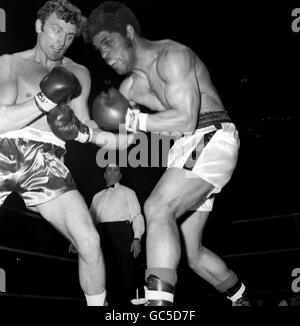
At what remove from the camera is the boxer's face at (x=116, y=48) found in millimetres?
1968

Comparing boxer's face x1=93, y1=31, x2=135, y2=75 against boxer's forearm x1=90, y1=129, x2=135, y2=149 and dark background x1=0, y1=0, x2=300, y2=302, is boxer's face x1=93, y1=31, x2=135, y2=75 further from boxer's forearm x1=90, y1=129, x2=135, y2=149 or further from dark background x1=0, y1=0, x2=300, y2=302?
dark background x1=0, y1=0, x2=300, y2=302

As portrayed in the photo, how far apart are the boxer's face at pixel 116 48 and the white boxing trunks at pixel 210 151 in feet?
1.43

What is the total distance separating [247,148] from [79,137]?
9.38 ft

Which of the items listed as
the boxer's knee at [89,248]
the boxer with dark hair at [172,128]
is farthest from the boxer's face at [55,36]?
the boxer's knee at [89,248]

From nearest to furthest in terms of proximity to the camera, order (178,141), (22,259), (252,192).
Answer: (178,141) < (22,259) < (252,192)

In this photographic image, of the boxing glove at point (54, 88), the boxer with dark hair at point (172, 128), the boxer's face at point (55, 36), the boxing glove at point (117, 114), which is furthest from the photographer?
the boxer's face at point (55, 36)

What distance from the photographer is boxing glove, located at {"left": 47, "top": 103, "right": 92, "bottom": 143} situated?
1981 millimetres

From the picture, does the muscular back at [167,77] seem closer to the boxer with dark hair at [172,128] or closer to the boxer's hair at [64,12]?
the boxer with dark hair at [172,128]

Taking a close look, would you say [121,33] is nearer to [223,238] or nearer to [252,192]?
[223,238]

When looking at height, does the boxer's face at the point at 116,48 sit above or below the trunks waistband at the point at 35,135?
above

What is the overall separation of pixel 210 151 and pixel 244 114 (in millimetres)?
2899

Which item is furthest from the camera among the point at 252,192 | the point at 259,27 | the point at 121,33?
the point at 252,192
